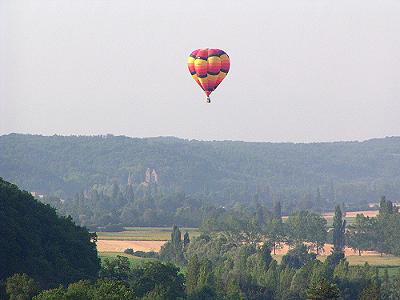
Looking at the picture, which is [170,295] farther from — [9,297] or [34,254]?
→ [9,297]

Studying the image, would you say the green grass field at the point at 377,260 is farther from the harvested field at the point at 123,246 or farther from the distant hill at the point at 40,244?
the distant hill at the point at 40,244

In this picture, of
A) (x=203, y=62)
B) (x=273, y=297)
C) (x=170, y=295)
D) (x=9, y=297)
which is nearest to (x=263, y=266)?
(x=273, y=297)

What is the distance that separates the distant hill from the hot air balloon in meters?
18.1

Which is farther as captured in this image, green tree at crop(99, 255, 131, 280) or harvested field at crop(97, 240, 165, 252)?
harvested field at crop(97, 240, 165, 252)

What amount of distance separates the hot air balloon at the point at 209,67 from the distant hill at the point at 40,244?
1808cm

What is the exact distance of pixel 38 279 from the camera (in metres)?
89.8

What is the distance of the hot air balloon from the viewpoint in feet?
372

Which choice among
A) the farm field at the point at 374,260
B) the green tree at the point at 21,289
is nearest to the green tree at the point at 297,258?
the farm field at the point at 374,260

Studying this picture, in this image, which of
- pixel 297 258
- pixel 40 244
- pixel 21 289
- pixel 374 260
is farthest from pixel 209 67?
pixel 374 260

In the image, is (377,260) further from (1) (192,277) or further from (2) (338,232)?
(1) (192,277)

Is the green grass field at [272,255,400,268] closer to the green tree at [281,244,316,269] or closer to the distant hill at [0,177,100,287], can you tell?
the green tree at [281,244,316,269]

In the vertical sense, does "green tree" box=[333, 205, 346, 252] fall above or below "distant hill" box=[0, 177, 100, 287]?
above

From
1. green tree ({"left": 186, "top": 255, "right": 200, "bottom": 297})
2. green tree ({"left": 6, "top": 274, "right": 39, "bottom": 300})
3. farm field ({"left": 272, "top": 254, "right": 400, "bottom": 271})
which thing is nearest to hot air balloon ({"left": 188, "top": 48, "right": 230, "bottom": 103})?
green tree ({"left": 186, "top": 255, "right": 200, "bottom": 297})

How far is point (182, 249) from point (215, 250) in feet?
17.3
